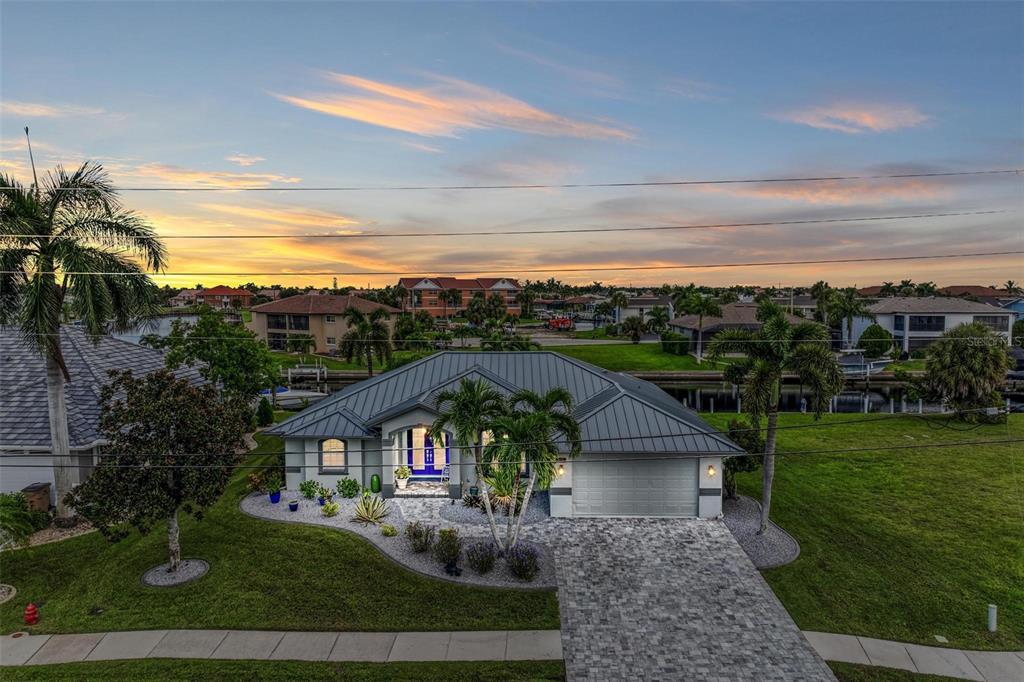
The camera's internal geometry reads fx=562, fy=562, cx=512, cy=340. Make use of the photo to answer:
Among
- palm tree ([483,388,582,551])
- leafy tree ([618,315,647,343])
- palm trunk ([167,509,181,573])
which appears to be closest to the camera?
palm tree ([483,388,582,551])

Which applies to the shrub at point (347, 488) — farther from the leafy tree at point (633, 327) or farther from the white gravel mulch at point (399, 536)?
the leafy tree at point (633, 327)

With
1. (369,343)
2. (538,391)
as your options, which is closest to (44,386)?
(538,391)

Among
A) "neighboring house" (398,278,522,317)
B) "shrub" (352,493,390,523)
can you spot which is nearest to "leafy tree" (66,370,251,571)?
"shrub" (352,493,390,523)

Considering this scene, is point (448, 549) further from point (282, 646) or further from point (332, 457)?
point (332, 457)

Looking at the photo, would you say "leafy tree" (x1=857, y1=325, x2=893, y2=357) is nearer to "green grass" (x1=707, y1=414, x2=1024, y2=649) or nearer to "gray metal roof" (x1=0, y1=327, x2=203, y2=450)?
"green grass" (x1=707, y1=414, x2=1024, y2=649)

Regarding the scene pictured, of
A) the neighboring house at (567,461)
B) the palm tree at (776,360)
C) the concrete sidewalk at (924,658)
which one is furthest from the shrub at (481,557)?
the palm tree at (776,360)
